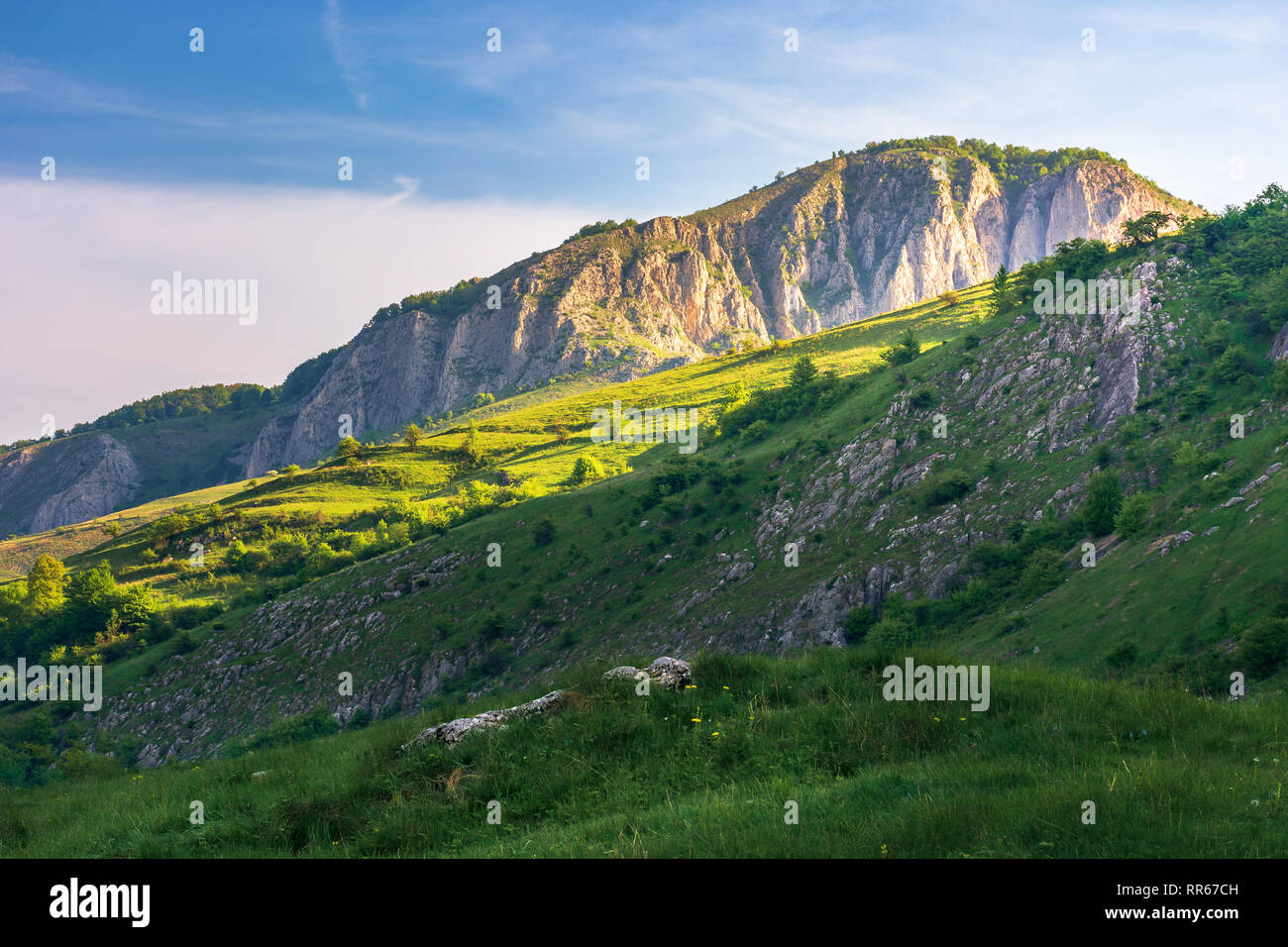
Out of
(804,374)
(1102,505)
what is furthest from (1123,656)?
(804,374)

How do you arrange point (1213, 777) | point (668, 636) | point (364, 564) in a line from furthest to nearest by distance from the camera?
point (364, 564), point (668, 636), point (1213, 777)

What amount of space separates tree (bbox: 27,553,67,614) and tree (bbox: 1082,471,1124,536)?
358 feet

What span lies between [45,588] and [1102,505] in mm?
116488

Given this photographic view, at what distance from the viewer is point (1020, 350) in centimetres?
4941

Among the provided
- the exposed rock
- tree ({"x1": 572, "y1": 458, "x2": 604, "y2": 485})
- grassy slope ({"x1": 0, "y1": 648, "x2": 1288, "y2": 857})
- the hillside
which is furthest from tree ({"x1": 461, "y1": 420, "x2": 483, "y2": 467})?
the exposed rock

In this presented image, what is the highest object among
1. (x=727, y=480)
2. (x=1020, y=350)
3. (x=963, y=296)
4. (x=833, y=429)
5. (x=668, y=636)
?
(x=963, y=296)

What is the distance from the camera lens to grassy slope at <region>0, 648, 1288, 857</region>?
7.28m

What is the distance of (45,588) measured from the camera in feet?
324
